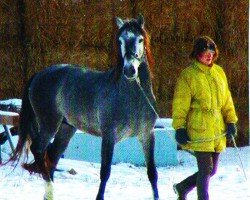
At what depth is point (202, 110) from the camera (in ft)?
11.9

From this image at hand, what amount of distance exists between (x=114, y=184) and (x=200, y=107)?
2.04m

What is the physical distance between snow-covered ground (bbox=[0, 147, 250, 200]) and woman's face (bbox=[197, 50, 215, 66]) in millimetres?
1151

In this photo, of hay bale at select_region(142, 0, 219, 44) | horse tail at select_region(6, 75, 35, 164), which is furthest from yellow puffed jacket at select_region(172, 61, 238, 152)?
hay bale at select_region(142, 0, 219, 44)

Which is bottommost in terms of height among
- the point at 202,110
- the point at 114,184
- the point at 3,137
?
the point at 3,137

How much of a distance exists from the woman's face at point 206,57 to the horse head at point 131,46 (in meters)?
0.40

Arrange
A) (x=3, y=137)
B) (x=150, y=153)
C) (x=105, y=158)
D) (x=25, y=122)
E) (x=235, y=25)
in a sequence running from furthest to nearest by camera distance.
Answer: (x=235, y=25) → (x=3, y=137) → (x=25, y=122) → (x=150, y=153) → (x=105, y=158)

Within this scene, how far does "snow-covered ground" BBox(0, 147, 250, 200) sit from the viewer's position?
4707 mm

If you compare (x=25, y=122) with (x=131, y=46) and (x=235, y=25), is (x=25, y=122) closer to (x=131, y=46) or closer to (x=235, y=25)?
(x=131, y=46)

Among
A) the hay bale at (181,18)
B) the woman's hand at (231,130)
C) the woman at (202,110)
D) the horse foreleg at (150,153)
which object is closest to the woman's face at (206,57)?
the woman at (202,110)

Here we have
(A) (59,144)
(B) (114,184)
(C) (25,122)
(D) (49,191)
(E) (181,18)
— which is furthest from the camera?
(E) (181,18)

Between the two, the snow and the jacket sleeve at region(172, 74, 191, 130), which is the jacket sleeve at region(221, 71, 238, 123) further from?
the snow

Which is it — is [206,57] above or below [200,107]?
above

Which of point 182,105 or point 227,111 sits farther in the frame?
point 227,111

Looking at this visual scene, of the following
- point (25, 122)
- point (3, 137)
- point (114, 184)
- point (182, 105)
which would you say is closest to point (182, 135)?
point (182, 105)
